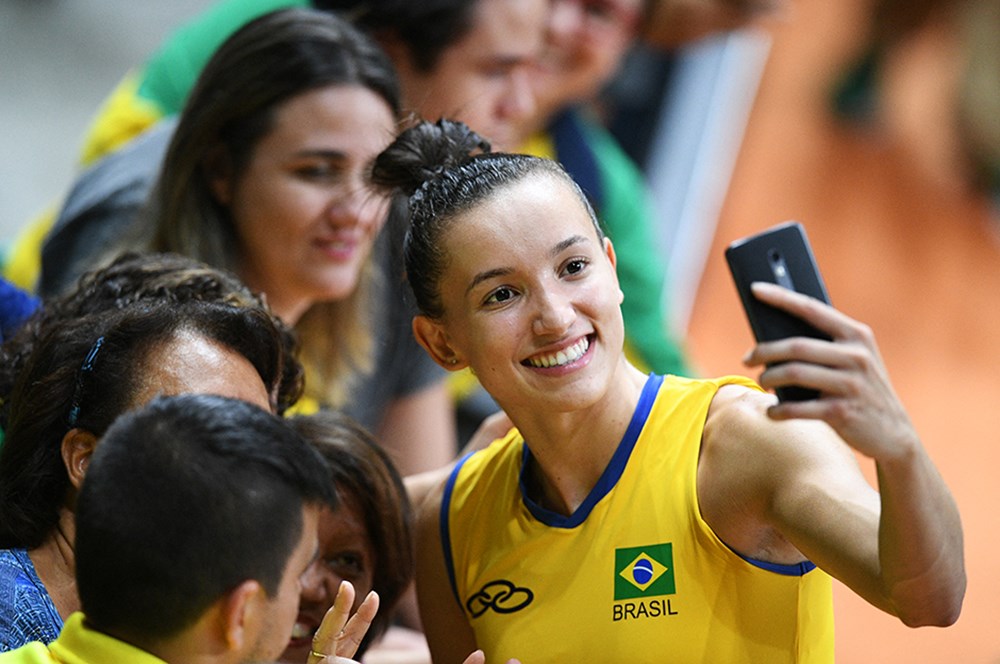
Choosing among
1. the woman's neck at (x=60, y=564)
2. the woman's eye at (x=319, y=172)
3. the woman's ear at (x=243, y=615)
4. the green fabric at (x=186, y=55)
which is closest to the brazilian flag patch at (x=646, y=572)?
the woman's ear at (x=243, y=615)

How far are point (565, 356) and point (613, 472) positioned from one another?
178mm

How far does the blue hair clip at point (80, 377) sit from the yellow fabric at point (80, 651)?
1.27 feet

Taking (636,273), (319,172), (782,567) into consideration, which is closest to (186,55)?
(319,172)

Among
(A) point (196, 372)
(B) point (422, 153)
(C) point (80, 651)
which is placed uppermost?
(B) point (422, 153)

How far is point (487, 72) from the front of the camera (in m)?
3.00

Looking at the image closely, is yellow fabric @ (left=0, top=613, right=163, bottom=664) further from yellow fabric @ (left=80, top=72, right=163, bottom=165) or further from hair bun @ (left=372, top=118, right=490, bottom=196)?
yellow fabric @ (left=80, top=72, right=163, bottom=165)

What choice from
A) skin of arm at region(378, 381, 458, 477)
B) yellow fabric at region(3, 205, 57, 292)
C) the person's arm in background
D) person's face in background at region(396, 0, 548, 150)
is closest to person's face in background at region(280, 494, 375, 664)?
skin of arm at region(378, 381, 458, 477)

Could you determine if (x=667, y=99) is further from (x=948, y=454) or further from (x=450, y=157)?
(x=450, y=157)

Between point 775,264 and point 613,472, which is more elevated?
point 775,264

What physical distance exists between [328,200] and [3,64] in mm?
2550

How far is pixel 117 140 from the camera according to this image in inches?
125

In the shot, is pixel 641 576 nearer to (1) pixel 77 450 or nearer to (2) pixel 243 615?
(2) pixel 243 615

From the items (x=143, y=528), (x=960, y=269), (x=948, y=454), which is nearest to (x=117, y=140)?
(x=143, y=528)

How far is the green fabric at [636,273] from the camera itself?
3.70m
